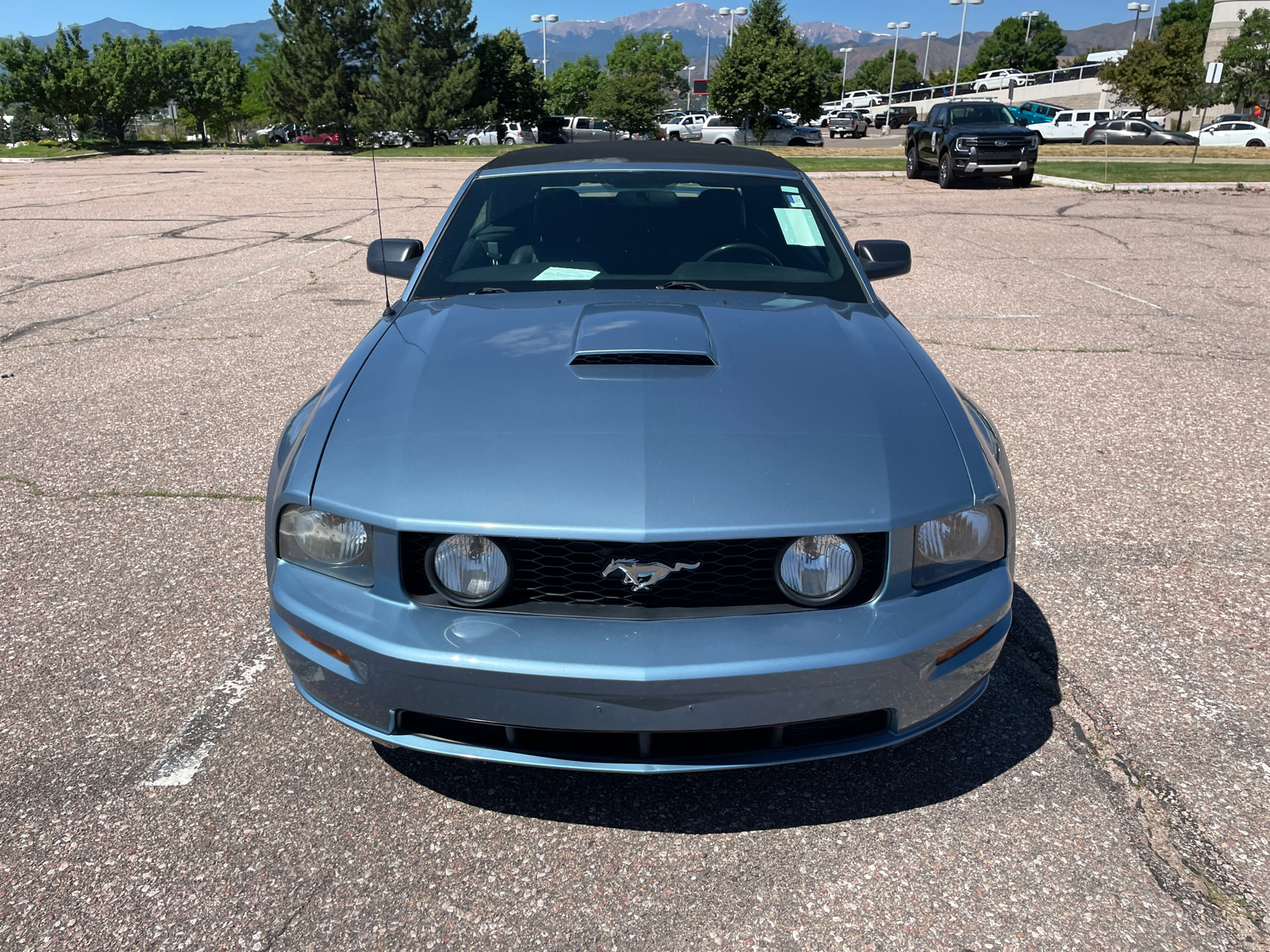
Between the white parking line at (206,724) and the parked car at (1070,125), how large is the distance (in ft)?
162

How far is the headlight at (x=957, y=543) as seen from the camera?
2.11 meters

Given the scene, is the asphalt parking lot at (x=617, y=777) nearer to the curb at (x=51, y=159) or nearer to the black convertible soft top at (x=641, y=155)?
the black convertible soft top at (x=641, y=155)

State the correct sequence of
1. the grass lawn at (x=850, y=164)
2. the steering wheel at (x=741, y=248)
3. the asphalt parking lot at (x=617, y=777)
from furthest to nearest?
the grass lawn at (x=850, y=164)
the steering wheel at (x=741, y=248)
the asphalt parking lot at (x=617, y=777)

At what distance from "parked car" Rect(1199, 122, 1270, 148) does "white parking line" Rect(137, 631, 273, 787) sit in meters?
44.5

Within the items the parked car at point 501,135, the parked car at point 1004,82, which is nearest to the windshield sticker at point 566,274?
the parked car at point 501,135

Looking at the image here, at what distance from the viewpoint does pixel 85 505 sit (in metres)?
4.09

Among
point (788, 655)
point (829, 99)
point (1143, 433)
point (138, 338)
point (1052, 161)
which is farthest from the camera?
point (829, 99)

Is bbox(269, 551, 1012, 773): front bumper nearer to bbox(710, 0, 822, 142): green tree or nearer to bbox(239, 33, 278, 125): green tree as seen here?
bbox(710, 0, 822, 142): green tree

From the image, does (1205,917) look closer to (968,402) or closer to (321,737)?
(968,402)

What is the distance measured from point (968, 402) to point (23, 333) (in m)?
7.14

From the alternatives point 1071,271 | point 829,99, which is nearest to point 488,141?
point 1071,271

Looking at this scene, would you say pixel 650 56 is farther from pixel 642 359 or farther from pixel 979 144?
pixel 642 359

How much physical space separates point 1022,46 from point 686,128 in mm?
77769

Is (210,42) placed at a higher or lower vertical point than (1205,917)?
higher
